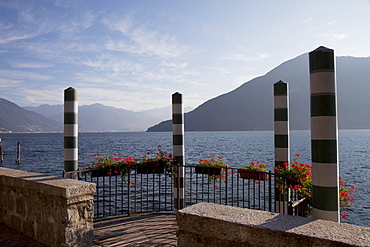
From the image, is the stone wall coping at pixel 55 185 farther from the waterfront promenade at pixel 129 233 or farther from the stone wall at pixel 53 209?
the waterfront promenade at pixel 129 233

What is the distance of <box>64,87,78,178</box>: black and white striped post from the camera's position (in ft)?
19.8

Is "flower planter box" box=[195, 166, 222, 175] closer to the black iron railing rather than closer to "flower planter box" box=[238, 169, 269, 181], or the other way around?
the black iron railing

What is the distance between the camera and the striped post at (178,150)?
6682mm

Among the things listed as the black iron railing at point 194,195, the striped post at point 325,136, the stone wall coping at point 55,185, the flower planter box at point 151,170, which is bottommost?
the black iron railing at point 194,195

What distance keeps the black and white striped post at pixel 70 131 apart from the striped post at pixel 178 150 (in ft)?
7.23

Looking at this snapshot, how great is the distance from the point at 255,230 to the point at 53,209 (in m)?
2.74

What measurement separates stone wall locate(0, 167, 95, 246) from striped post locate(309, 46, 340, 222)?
2.85 metres

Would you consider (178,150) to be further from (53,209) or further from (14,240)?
(14,240)

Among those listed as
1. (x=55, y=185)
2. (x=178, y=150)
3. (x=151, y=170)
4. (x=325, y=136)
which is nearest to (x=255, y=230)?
(x=325, y=136)

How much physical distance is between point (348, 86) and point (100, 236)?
207268 millimetres

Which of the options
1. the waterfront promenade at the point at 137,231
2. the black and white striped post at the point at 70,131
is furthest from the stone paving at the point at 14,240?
the black and white striped post at the point at 70,131

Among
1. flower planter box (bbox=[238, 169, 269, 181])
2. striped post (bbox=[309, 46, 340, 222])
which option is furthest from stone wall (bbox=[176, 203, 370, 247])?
flower planter box (bbox=[238, 169, 269, 181])

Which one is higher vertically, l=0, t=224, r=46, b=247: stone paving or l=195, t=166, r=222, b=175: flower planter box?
l=195, t=166, r=222, b=175: flower planter box

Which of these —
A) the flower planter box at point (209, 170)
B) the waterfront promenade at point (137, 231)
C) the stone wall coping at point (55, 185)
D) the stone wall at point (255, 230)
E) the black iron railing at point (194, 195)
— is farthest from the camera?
the flower planter box at point (209, 170)
